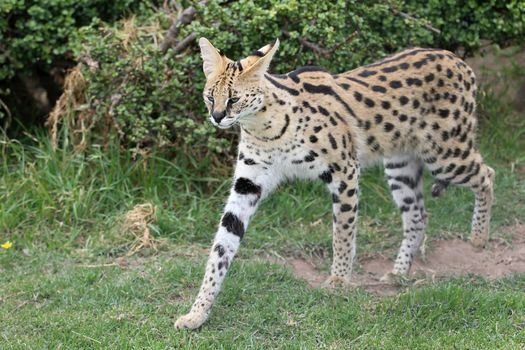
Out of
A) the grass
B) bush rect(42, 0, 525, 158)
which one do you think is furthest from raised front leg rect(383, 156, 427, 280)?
bush rect(42, 0, 525, 158)

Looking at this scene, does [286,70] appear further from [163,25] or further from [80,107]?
[80,107]

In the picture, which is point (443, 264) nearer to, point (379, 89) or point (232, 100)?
point (379, 89)

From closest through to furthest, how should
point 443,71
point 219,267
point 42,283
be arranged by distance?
point 219,267, point 42,283, point 443,71

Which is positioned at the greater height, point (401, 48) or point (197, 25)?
point (197, 25)

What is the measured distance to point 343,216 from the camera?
6.74 metres

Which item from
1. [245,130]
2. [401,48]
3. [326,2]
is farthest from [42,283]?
[401,48]

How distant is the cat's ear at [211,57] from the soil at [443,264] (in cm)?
185

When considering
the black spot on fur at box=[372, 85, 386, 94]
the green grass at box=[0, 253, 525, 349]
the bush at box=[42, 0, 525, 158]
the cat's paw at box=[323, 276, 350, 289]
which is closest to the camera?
the green grass at box=[0, 253, 525, 349]

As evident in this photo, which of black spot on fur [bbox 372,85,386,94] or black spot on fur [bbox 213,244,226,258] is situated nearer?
black spot on fur [bbox 213,244,226,258]

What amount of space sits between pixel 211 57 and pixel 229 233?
122 centimetres

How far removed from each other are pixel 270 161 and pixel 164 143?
185 cm

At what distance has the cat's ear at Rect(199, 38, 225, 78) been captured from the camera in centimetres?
616

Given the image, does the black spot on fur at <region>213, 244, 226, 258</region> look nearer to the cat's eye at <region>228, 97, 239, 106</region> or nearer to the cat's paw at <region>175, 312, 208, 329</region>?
the cat's paw at <region>175, 312, 208, 329</region>

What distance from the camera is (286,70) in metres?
8.28
